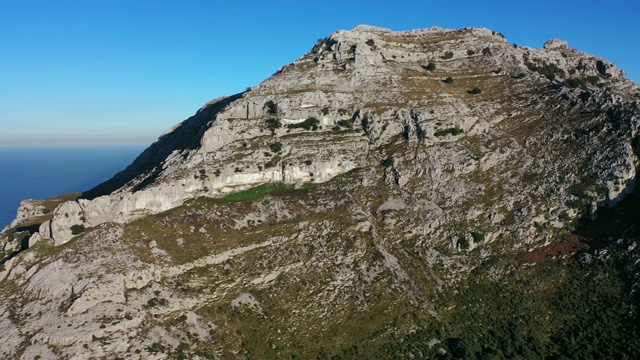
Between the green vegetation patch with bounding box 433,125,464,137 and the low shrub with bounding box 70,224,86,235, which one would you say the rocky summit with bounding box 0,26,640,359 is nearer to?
the low shrub with bounding box 70,224,86,235

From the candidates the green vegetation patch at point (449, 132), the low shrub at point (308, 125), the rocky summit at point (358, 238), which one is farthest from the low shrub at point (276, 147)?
the green vegetation patch at point (449, 132)

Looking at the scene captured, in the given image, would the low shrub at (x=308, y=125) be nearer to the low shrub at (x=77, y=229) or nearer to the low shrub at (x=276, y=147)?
the low shrub at (x=276, y=147)

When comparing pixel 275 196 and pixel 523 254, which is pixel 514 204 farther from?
pixel 275 196

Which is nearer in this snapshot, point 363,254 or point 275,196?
point 363,254

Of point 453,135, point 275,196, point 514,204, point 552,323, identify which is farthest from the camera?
point 453,135

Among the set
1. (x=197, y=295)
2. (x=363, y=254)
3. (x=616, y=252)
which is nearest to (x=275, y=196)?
(x=363, y=254)

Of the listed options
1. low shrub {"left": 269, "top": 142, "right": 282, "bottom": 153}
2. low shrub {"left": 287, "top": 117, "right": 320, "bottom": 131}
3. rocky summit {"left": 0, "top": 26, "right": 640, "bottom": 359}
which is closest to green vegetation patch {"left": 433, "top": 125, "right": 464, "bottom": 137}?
rocky summit {"left": 0, "top": 26, "right": 640, "bottom": 359}

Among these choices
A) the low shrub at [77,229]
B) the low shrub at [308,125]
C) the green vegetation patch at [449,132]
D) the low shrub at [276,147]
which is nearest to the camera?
the low shrub at [77,229]

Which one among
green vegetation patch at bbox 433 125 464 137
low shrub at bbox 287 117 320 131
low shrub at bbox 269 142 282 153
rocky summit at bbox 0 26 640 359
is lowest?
rocky summit at bbox 0 26 640 359

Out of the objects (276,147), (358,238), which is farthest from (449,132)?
(276,147)
